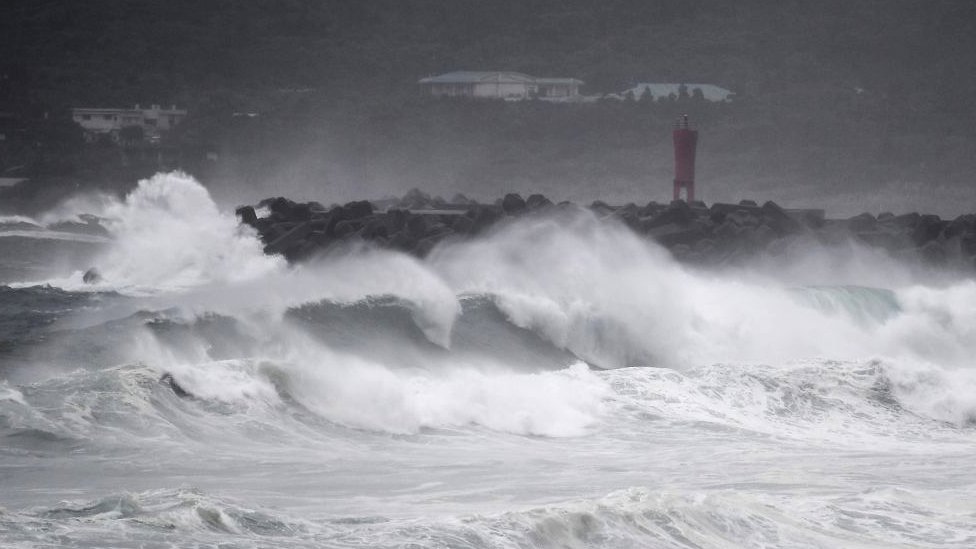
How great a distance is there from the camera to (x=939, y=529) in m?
10.1

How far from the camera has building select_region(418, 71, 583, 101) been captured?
223 ft

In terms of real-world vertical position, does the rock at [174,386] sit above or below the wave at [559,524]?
above

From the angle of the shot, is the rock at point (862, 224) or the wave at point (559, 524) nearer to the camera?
the wave at point (559, 524)

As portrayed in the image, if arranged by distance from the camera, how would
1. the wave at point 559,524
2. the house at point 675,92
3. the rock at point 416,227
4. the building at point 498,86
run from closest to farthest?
the wave at point 559,524 < the rock at point 416,227 < the house at point 675,92 < the building at point 498,86

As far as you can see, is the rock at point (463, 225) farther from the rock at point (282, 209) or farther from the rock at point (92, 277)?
the rock at point (92, 277)

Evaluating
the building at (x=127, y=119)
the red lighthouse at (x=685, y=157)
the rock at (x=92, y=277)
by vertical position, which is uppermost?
the building at (x=127, y=119)

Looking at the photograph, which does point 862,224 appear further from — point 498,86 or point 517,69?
point 517,69

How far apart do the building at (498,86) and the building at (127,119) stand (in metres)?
11.7

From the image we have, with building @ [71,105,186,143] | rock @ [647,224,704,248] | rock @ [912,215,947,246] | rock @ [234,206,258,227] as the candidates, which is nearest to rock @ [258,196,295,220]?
rock @ [234,206,258,227]

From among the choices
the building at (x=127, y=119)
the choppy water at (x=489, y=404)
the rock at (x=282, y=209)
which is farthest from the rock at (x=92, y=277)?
the building at (x=127, y=119)

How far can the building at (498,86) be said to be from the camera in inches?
2672

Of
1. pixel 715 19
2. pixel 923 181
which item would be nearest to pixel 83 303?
pixel 923 181

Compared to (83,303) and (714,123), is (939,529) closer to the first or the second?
(83,303)

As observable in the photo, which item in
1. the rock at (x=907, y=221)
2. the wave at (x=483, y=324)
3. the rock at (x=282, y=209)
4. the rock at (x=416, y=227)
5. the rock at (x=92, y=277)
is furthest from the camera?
the rock at (x=907, y=221)
